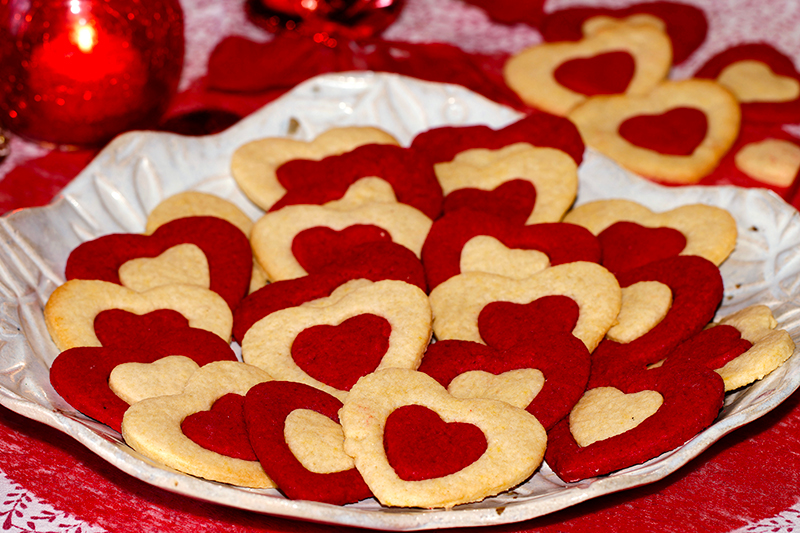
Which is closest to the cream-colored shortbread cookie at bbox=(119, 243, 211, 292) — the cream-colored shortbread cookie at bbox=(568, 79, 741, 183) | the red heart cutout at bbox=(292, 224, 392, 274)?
the red heart cutout at bbox=(292, 224, 392, 274)

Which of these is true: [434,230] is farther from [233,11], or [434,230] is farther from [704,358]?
[233,11]

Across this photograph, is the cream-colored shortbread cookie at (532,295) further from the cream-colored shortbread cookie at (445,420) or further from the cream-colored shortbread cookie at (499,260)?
the cream-colored shortbread cookie at (445,420)

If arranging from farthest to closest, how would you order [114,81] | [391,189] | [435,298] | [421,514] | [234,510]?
1. [114,81]
2. [391,189]
3. [435,298]
4. [234,510]
5. [421,514]

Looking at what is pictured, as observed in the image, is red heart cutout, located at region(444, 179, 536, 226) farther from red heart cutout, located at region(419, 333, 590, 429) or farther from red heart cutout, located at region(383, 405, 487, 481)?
red heart cutout, located at region(383, 405, 487, 481)

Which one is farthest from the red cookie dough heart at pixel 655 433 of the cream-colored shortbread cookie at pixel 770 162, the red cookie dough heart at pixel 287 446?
the cream-colored shortbread cookie at pixel 770 162

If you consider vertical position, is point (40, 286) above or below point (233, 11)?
below

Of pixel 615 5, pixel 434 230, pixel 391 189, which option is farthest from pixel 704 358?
pixel 615 5

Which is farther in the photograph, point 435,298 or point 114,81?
point 114,81
